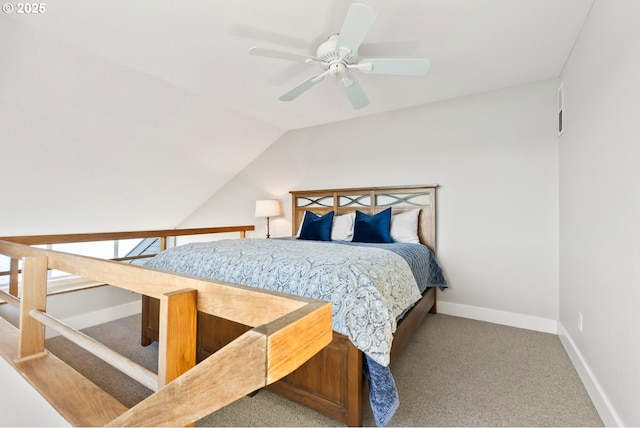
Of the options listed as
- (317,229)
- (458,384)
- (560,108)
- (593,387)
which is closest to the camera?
(593,387)

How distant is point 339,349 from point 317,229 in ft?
6.64

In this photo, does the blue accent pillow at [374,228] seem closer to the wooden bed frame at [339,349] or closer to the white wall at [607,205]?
the wooden bed frame at [339,349]

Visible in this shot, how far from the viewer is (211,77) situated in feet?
8.91

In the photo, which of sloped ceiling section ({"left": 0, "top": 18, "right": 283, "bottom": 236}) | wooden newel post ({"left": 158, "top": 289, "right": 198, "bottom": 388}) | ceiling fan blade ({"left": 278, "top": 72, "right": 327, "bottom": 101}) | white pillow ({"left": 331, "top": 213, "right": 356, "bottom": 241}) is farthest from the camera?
white pillow ({"left": 331, "top": 213, "right": 356, "bottom": 241})

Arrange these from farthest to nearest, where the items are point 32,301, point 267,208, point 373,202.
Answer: point 267,208, point 373,202, point 32,301

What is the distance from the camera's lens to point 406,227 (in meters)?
3.24

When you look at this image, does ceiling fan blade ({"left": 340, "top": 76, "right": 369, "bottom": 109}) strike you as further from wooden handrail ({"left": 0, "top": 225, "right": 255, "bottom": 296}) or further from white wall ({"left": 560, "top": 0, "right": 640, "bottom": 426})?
wooden handrail ({"left": 0, "top": 225, "right": 255, "bottom": 296})

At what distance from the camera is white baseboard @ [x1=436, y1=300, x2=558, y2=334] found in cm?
276

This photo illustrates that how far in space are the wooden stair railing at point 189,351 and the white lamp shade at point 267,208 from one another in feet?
10.2

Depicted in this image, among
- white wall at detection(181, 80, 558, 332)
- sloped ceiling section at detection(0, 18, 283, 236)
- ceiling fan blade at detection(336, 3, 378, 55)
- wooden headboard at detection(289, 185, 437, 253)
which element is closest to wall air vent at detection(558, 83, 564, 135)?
white wall at detection(181, 80, 558, 332)

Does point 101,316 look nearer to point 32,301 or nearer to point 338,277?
point 32,301

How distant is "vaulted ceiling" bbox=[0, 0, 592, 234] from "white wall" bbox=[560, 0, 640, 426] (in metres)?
0.48

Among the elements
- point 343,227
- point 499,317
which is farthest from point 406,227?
point 499,317

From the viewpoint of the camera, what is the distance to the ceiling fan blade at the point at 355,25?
1.45 meters
